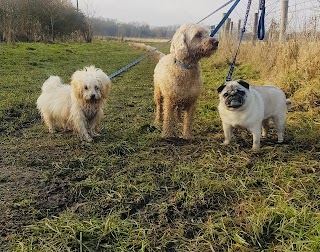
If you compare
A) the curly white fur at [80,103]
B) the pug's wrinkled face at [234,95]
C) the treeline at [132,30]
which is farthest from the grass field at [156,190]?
the treeline at [132,30]

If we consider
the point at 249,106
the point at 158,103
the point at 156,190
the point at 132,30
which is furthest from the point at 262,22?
the point at 132,30

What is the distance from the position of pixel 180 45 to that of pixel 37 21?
2843 cm

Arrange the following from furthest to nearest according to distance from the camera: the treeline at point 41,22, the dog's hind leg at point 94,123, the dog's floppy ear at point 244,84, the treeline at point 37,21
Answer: the treeline at point 41,22
the treeline at point 37,21
the dog's hind leg at point 94,123
the dog's floppy ear at point 244,84

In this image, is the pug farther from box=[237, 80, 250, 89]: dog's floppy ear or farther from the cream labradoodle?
the cream labradoodle

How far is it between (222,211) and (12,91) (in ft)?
23.8

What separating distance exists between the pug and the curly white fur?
1920 mm

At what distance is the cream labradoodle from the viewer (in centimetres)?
509

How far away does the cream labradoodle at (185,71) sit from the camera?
509cm

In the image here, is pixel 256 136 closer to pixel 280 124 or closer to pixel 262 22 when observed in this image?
pixel 280 124

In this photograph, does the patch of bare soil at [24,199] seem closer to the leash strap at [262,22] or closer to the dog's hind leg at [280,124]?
the dog's hind leg at [280,124]

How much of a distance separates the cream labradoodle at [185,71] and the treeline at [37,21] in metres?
21.2

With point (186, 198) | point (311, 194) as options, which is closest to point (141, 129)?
point (186, 198)

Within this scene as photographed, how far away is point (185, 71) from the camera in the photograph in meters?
5.19

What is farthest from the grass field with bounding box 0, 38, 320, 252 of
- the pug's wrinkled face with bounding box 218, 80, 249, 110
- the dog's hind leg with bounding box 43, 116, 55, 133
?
the pug's wrinkled face with bounding box 218, 80, 249, 110
